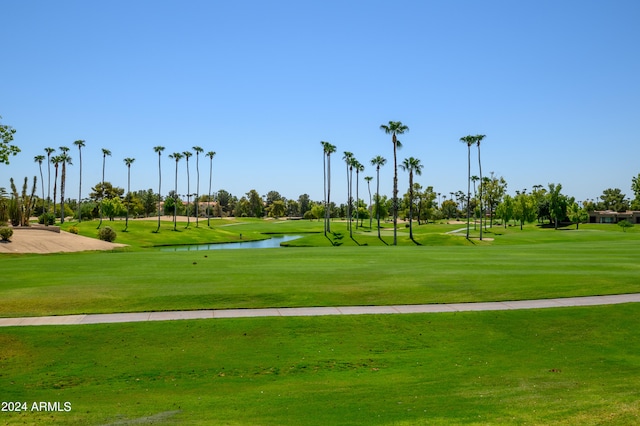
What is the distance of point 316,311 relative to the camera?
63.8ft

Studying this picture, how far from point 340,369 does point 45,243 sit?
53.4 meters

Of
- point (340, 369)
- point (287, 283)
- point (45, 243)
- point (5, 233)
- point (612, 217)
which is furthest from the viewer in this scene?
point (612, 217)

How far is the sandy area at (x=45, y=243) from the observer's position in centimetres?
5409

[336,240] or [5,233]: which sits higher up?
[5,233]

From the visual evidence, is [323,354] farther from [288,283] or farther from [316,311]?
[288,283]

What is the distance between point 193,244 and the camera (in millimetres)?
90812

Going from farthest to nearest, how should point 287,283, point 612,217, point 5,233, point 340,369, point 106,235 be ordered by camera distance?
point 612,217, point 106,235, point 5,233, point 287,283, point 340,369

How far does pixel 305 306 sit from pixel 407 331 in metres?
4.62

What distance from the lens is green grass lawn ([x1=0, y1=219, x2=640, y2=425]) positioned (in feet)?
33.7

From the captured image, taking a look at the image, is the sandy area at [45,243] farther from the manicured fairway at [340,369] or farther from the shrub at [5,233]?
the manicured fairway at [340,369]

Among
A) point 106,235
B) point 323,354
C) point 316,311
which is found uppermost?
point 106,235

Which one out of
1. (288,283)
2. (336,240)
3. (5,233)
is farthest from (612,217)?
(288,283)

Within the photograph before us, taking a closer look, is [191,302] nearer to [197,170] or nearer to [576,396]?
[576,396]

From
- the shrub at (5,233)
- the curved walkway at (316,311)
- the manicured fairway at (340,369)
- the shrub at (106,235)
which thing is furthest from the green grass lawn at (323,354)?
the shrub at (106,235)
